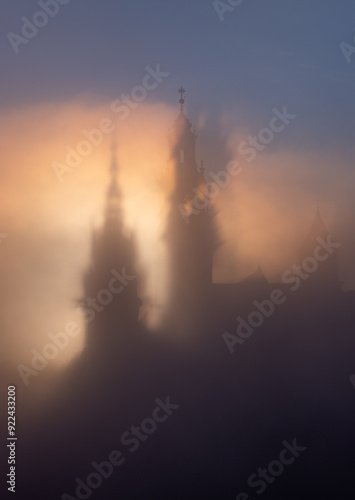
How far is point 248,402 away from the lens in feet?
76.3

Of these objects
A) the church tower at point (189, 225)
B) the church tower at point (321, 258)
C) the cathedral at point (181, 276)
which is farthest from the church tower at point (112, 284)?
the church tower at point (321, 258)

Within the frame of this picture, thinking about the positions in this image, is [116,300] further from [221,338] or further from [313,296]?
[313,296]

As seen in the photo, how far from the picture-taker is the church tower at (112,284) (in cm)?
2738

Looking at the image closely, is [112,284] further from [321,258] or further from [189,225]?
[321,258]

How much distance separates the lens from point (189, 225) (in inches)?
1243

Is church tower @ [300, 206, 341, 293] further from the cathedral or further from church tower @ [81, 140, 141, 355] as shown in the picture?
church tower @ [81, 140, 141, 355]

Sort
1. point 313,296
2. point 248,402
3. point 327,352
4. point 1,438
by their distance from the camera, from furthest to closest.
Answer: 1. point 313,296
2. point 327,352
3. point 248,402
4. point 1,438

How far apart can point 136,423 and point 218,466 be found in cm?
339

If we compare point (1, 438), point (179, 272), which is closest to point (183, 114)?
point (179, 272)

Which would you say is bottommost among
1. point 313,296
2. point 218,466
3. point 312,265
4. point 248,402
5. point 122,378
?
point 218,466

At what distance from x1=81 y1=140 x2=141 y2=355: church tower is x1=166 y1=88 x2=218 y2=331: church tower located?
2.35 m

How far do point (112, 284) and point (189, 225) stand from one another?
5382 millimetres

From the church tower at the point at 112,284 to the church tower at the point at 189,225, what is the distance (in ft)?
7.72

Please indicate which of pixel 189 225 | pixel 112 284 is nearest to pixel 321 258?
pixel 189 225
